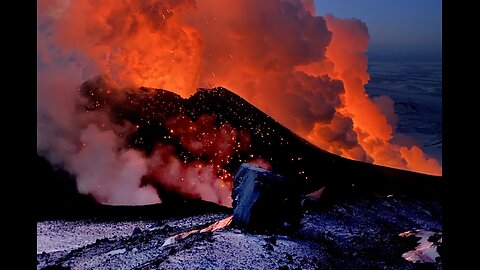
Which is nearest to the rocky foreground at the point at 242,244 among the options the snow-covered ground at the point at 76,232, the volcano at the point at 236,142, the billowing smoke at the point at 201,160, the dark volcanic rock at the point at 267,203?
the snow-covered ground at the point at 76,232

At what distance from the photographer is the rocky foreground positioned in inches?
297

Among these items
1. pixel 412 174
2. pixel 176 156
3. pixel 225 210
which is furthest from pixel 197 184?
pixel 412 174

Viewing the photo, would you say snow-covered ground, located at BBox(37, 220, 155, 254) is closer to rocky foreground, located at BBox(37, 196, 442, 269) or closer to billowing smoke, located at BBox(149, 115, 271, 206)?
rocky foreground, located at BBox(37, 196, 442, 269)

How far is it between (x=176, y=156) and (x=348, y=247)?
12.9m

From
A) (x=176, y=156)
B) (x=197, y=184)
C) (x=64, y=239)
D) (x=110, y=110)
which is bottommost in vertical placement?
(x=64, y=239)

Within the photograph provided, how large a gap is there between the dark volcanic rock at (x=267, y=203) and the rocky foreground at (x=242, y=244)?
1.27 feet

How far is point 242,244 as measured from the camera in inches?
320

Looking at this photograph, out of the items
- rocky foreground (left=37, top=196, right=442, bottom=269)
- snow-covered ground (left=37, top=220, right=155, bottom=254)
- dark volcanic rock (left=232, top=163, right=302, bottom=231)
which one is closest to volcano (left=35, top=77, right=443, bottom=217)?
snow-covered ground (left=37, top=220, right=155, bottom=254)

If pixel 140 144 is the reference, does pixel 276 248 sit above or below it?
below

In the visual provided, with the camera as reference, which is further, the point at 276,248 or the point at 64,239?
the point at 64,239

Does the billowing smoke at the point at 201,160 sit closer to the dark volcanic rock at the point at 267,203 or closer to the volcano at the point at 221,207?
the volcano at the point at 221,207

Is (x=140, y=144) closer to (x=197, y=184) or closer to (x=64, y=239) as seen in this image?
(x=197, y=184)
